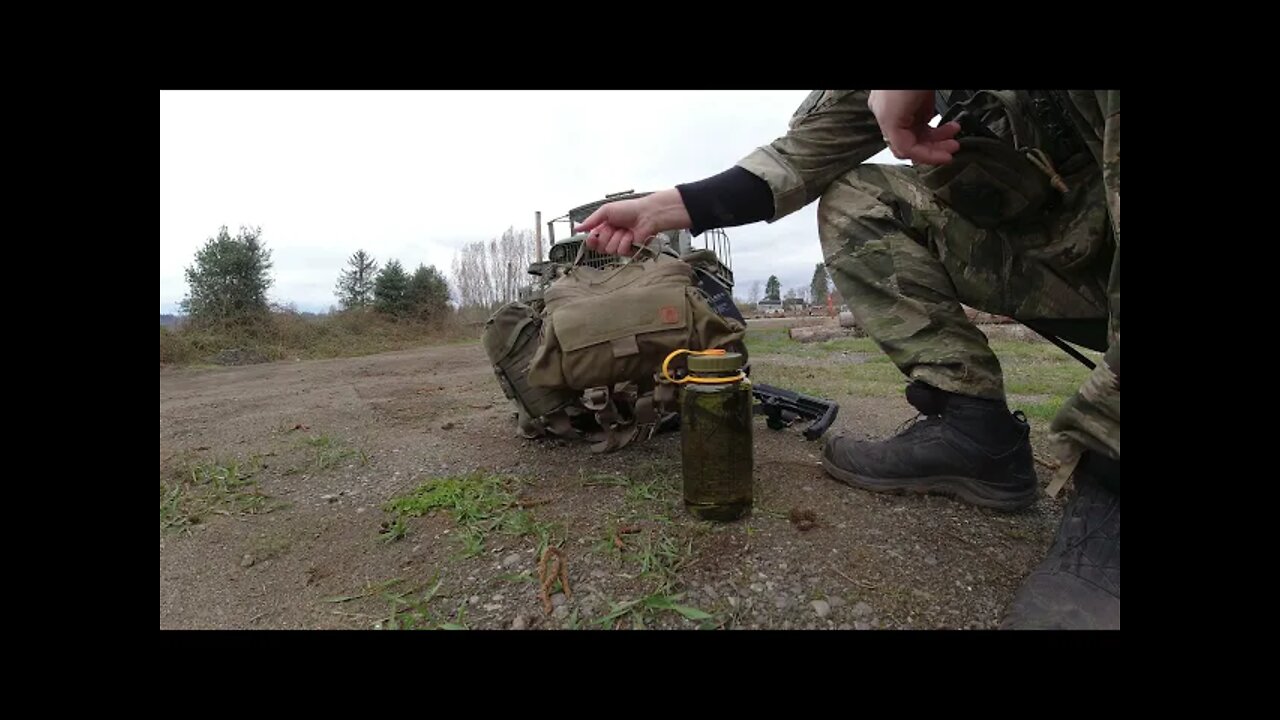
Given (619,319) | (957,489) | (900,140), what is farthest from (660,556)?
(900,140)

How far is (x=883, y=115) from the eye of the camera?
140 centimetres

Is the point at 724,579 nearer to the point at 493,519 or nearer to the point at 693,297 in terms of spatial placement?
the point at 493,519

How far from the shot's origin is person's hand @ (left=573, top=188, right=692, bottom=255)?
69.0 inches

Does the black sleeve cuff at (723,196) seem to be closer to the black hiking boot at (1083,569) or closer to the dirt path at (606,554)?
the dirt path at (606,554)

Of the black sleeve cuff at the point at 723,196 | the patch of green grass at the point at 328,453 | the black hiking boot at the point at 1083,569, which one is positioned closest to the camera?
the black hiking boot at the point at 1083,569

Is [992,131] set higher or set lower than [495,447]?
higher

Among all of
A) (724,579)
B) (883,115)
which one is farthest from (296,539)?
(883,115)

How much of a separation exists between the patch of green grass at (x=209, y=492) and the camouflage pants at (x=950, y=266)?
221 centimetres

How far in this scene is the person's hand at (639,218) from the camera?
1753mm

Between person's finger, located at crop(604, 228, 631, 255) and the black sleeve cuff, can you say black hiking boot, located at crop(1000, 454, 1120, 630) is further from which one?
person's finger, located at crop(604, 228, 631, 255)

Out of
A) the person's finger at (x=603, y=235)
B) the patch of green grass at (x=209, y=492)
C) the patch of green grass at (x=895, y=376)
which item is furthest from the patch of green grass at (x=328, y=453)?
the patch of green grass at (x=895, y=376)

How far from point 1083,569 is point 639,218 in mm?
1401

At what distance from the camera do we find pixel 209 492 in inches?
82.7
